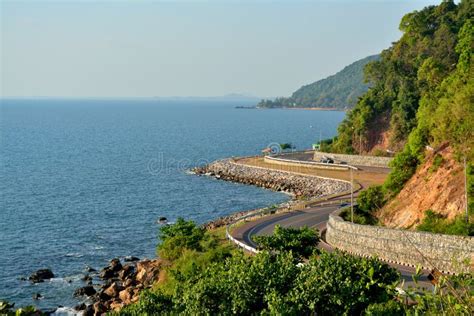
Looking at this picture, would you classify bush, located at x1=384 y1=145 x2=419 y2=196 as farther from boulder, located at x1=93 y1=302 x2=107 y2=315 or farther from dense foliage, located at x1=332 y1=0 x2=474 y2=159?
boulder, located at x1=93 y1=302 x2=107 y2=315

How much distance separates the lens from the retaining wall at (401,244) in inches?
1440

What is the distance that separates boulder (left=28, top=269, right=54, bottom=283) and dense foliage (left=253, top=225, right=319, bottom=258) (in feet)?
69.6

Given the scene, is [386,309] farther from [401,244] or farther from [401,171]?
[401,171]

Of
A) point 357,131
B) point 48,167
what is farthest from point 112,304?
point 48,167

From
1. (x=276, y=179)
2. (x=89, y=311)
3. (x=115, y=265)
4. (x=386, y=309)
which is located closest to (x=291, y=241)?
(x=386, y=309)

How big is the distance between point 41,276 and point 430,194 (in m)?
31.2

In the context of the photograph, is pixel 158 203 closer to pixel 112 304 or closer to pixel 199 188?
pixel 199 188

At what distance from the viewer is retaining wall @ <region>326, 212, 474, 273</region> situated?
120ft

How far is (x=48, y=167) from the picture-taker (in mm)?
115938

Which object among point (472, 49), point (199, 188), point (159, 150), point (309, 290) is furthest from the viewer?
point (159, 150)

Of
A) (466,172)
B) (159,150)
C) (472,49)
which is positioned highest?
(472,49)

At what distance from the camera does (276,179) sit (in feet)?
290

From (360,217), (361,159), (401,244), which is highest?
(360,217)

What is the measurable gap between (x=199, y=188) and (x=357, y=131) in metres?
26.0
